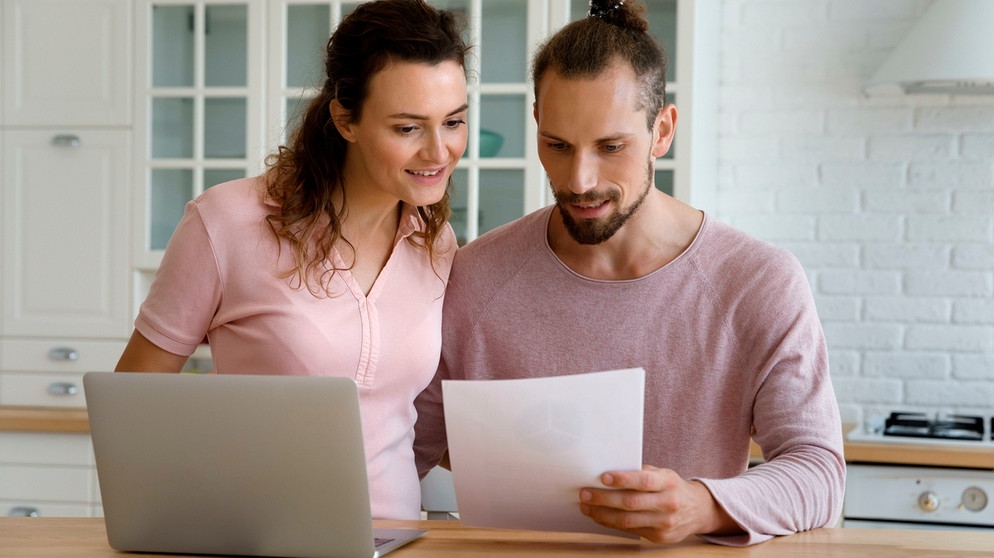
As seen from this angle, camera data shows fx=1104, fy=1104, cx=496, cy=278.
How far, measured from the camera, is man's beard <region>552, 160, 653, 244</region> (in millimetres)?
1660

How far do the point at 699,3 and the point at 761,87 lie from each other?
0.37m

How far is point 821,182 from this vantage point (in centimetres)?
305

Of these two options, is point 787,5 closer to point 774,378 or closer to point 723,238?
point 723,238

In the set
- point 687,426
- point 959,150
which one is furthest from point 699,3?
point 687,426

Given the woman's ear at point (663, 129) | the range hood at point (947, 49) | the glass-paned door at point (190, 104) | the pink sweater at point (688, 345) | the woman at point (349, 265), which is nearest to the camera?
the pink sweater at point (688, 345)

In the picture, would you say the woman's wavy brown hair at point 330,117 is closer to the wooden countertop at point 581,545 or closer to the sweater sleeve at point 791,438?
the wooden countertop at point 581,545

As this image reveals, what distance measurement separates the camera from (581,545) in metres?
1.34

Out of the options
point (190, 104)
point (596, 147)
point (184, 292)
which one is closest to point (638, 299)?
point (596, 147)

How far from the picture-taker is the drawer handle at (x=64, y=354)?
308 cm

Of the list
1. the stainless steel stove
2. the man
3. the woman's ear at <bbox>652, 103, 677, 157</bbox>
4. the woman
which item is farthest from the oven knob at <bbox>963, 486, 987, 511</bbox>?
the woman

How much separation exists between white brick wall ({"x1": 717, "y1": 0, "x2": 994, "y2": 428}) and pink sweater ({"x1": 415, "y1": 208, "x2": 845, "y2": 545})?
4.59 feet

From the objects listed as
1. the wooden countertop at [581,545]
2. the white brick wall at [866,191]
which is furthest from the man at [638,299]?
the white brick wall at [866,191]

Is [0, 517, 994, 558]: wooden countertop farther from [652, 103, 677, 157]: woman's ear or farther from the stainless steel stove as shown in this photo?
the stainless steel stove

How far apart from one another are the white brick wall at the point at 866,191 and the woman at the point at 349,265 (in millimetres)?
1584
